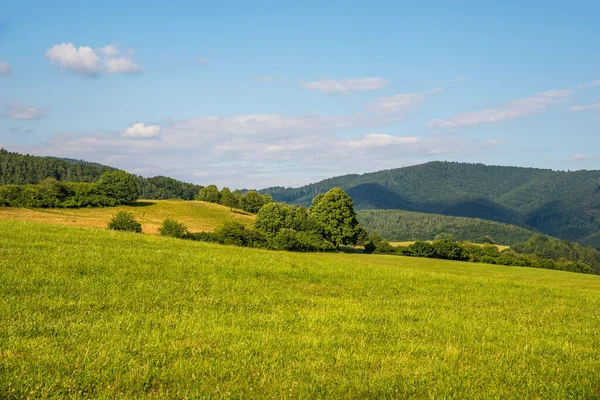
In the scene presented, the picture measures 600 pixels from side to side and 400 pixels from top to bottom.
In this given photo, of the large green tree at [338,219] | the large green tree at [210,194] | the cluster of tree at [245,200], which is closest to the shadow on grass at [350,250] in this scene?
the large green tree at [338,219]

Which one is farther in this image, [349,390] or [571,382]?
[571,382]

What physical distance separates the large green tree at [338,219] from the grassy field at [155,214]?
36.7m

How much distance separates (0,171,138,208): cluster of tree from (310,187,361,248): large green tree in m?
74.3

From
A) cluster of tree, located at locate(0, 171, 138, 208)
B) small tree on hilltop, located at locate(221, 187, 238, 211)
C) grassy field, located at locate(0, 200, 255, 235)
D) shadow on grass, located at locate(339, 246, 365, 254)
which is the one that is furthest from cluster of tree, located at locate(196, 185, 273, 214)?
shadow on grass, located at locate(339, 246, 365, 254)

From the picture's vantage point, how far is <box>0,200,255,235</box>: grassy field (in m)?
101

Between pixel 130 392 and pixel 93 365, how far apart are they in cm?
147

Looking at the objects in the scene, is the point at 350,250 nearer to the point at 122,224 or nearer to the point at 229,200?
the point at 122,224

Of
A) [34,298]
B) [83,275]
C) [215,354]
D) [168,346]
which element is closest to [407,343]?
[215,354]

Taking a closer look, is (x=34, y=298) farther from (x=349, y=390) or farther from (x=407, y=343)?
(x=407, y=343)

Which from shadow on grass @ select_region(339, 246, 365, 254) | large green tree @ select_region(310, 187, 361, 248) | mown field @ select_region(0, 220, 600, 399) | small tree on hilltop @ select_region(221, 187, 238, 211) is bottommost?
shadow on grass @ select_region(339, 246, 365, 254)

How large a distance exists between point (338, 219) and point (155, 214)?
235ft

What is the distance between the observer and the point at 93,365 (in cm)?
810

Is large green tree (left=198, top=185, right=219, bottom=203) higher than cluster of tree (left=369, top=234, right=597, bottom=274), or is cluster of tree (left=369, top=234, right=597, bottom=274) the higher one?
large green tree (left=198, top=185, right=219, bottom=203)

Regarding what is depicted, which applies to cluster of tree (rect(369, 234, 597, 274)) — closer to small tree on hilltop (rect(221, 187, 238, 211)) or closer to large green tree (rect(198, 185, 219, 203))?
small tree on hilltop (rect(221, 187, 238, 211))
